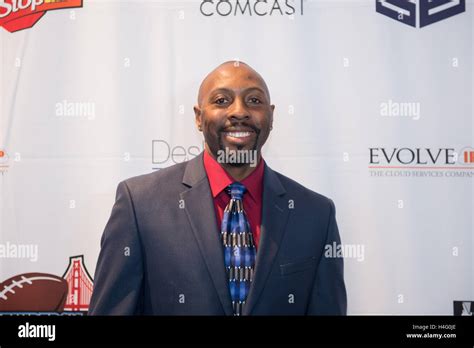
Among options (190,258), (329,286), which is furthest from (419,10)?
(190,258)

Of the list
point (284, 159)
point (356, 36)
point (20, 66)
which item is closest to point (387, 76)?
point (356, 36)

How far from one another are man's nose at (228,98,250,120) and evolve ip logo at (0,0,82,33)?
920 millimetres

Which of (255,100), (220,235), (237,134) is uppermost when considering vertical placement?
(255,100)

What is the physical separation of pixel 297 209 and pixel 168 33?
975 millimetres

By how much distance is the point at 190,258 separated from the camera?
1663mm

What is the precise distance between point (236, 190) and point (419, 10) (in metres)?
1.21

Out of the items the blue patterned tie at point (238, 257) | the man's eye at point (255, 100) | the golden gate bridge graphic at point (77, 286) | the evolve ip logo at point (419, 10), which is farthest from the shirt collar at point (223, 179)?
the evolve ip logo at point (419, 10)

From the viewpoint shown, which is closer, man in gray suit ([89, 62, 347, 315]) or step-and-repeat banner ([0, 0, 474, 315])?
man in gray suit ([89, 62, 347, 315])

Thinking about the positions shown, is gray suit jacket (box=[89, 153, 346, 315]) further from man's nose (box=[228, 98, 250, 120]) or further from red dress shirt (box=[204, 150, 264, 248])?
man's nose (box=[228, 98, 250, 120])

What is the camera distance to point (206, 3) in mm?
2107

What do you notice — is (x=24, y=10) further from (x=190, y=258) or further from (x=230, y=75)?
(x=190, y=258)

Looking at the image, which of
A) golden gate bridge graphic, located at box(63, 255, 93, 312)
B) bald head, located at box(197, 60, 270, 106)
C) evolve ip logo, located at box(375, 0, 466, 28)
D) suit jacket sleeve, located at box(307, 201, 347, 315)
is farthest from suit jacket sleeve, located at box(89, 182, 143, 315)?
evolve ip logo, located at box(375, 0, 466, 28)

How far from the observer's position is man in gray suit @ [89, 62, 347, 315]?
165 cm

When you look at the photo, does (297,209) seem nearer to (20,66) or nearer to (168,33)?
(168,33)
